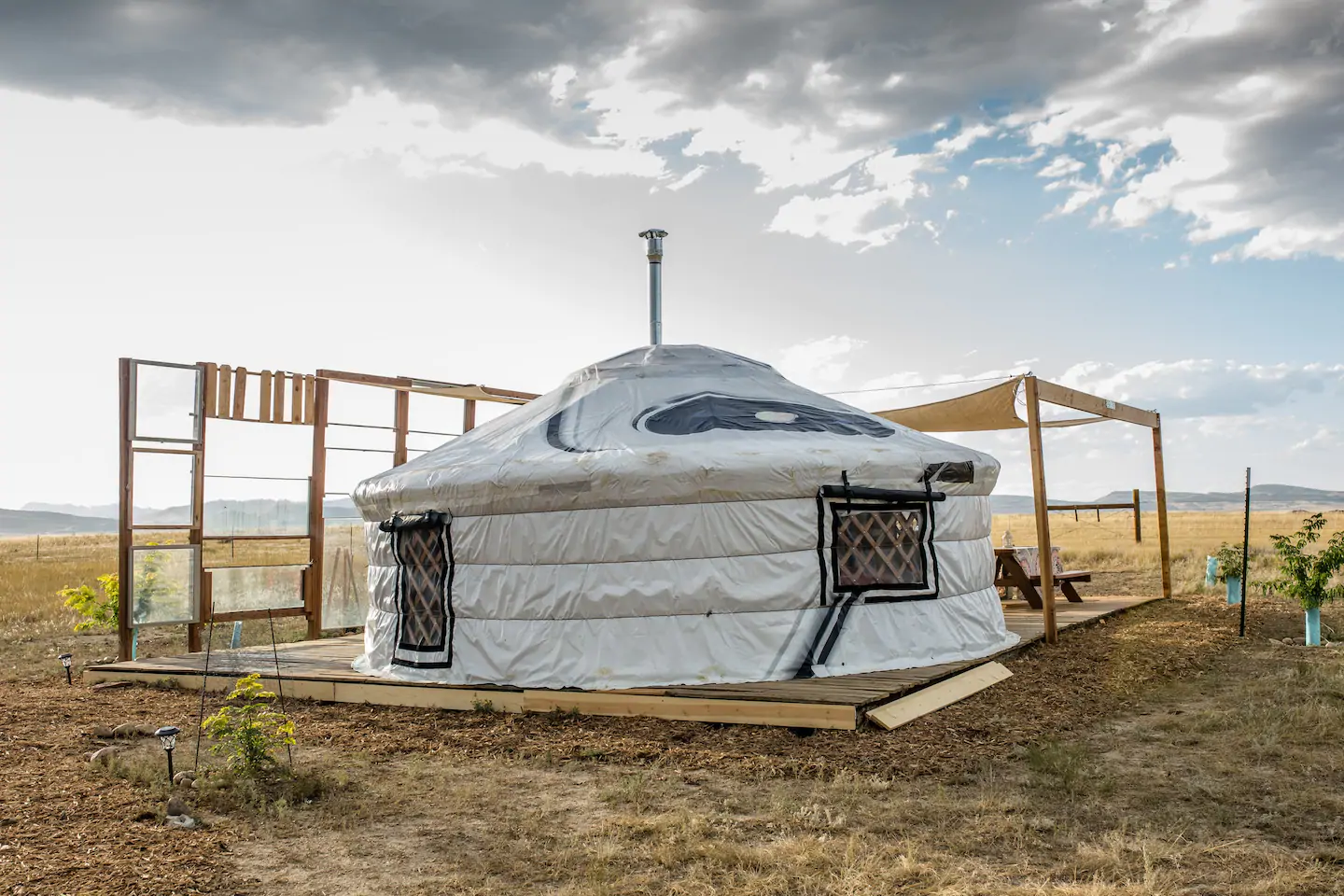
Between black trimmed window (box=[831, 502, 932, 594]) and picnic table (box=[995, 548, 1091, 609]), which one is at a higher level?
black trimmed window (box=[831, 502, 932, 594])

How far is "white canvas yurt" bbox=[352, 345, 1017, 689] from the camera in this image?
5.18 meters

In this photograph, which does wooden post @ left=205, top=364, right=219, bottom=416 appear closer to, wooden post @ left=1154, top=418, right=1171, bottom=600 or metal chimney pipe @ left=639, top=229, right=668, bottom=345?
metal chimney pipe @ left=639, top=229, right=668, bottom=345

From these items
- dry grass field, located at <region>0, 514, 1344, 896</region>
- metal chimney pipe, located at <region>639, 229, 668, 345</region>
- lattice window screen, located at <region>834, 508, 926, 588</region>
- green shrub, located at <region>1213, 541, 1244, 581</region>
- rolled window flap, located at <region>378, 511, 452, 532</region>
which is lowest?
dry grass field, located at <region>0, 514, 1344, 896</region>

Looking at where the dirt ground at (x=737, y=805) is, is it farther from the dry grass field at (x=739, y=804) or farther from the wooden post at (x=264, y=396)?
the wooden post at (x=264, y=396)

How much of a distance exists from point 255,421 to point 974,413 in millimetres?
5966

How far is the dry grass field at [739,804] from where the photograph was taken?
2.87 meters

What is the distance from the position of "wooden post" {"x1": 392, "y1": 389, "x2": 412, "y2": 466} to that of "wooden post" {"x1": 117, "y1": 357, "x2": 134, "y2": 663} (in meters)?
2.11

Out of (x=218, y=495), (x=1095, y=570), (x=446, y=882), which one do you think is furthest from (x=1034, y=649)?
(x=1095, y=570)

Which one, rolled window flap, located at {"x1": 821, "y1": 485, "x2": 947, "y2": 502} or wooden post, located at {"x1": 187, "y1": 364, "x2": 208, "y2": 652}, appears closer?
rolled window flap, located at {"x1": 821, "y1": 485, "x2": 947, "y2": 502}

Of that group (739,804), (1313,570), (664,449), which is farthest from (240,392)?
(1313,570)

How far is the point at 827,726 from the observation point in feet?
14.7

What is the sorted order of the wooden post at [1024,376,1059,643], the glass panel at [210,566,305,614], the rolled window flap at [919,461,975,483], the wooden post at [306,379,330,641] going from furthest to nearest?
the wooden post at [306,379,330,641] → the glass panel at [210,566,305,614] → the wooden post at [1024,376,1059,643] → the rolled window flap at [919,461,975,483]

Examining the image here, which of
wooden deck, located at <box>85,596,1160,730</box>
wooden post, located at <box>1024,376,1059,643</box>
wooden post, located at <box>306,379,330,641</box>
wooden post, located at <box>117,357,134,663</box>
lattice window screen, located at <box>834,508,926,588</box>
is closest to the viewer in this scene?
wooden deck, located at <box>85,596,1160,730</box>

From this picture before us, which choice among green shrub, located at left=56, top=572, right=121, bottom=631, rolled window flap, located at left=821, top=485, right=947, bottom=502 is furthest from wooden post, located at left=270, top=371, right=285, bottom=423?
rolled window flap, located at left=821, top=485, right=947, bottom=502
